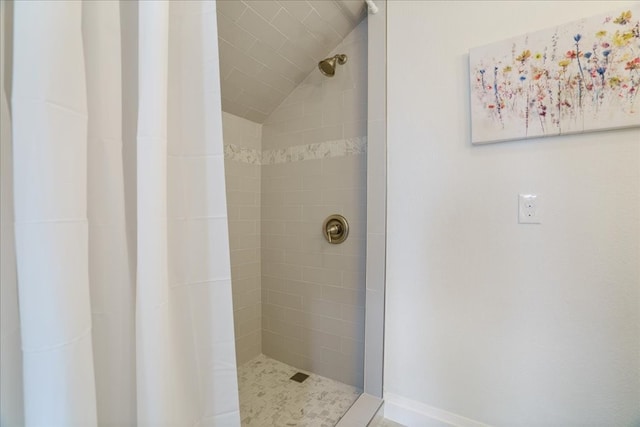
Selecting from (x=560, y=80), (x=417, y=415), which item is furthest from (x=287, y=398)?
(x=560, y=80)

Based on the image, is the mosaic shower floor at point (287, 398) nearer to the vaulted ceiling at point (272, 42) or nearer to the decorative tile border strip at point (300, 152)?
the decorative tile border strip at point (300, 152)

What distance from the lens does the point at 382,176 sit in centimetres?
133

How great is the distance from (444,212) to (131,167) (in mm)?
1168

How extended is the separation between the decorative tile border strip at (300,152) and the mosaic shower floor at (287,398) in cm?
151

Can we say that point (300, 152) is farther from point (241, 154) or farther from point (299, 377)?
point (299, 377)

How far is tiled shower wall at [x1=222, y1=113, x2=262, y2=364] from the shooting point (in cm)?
182

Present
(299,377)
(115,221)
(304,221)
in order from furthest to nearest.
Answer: (304,221) → (299,377) → (115,221)

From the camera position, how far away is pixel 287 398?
1.51 metres

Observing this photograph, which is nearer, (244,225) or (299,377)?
(299,377)

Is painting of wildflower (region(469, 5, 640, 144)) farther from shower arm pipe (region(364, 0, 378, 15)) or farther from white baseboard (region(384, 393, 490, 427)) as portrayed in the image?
white baseboard (region(384, 393, 490, 427))

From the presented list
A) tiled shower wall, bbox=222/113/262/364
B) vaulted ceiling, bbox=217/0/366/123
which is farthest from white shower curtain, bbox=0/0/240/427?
tiled shower wall, bbox=222/113/262/364

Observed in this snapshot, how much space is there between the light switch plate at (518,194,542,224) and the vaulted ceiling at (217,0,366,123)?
1.36m

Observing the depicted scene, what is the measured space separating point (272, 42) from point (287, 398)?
2.11 m

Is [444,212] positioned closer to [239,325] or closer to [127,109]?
[127,109]
